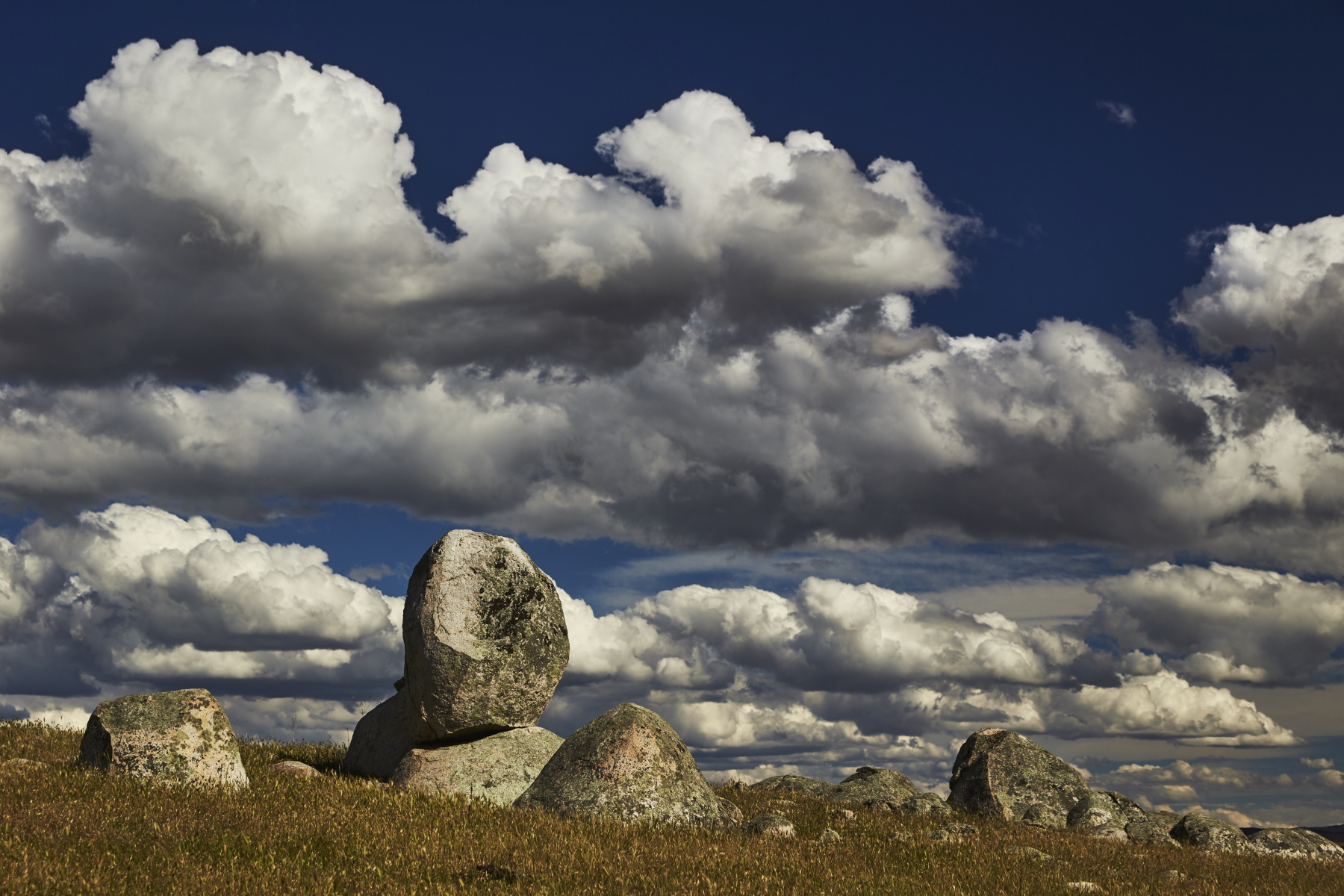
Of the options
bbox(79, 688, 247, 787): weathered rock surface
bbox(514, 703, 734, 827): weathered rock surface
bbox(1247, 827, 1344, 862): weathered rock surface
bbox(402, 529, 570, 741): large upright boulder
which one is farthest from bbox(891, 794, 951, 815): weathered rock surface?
bbox(79, 688, 247, 787): weathered rock surface

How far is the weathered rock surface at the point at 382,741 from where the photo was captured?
22.6 meters

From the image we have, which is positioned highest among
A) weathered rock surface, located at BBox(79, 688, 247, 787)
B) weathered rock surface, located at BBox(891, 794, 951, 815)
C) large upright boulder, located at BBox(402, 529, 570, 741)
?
large upright boulder, located at BBox(402, 529, 570, 741)

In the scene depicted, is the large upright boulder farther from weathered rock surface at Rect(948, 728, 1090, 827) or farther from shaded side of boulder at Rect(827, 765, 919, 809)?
weathered rock surface at Rect(948, 728, 1090, 827)

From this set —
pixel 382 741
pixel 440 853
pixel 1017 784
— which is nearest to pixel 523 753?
pixel 382 741

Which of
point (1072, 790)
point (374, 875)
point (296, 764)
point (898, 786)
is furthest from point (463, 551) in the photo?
point (1072, 790)

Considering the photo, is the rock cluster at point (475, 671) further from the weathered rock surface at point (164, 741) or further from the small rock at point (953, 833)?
the small rock at point (953, 833)

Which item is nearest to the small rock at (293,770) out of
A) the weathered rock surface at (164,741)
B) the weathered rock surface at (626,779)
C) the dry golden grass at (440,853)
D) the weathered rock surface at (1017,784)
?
the dry golden grass at (440,853)

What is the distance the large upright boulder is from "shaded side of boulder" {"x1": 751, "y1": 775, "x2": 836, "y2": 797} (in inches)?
300

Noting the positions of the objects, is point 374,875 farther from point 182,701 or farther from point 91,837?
point 182,701

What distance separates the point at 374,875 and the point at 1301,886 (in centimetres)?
1549

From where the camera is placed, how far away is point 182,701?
1923 cm

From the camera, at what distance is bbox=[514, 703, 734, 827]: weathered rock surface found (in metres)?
18.2

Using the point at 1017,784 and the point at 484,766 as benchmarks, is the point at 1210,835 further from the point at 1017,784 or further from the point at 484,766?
the point at 484,766

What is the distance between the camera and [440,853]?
13.7 metres
